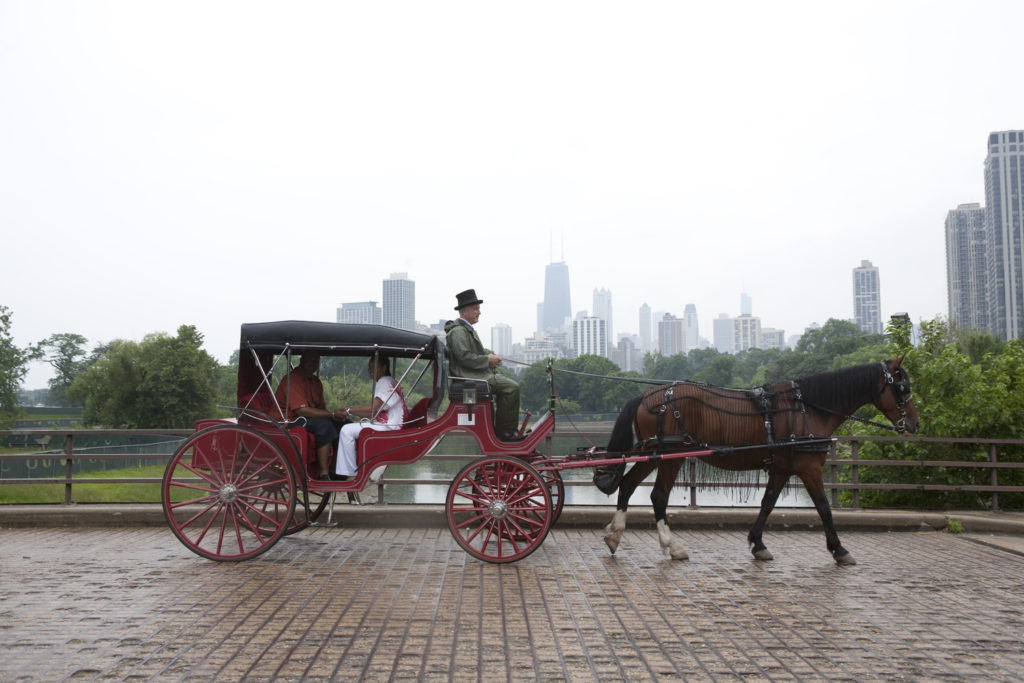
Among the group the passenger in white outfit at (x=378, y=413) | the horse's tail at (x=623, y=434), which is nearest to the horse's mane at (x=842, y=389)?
the horse's tail at (x=623, y=434)

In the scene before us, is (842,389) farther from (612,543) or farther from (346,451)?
(346,451)

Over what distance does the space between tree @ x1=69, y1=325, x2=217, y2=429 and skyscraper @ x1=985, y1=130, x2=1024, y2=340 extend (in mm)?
76449

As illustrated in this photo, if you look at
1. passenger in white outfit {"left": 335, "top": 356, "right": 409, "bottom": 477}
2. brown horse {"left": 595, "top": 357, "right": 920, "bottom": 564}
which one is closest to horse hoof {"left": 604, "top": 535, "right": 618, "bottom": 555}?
brown horse {"left": 595, "top": 357, "right": 920, "bottom": 564}

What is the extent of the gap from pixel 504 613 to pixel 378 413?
111 inches

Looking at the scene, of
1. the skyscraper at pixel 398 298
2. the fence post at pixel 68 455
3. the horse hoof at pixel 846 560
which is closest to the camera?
the horse hoof at pixel 846 560

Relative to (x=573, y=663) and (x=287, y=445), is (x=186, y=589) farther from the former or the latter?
(x=573, y=663)

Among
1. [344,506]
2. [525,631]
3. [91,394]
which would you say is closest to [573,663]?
[525,631]

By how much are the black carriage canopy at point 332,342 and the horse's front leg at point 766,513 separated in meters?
3.17

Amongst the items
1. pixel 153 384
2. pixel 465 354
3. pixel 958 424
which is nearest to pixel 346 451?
pixel 465 354

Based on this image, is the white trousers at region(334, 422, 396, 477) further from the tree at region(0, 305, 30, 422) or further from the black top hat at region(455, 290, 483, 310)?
the tree at region(0, 305, 30, 422)

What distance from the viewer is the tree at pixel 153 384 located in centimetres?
5003

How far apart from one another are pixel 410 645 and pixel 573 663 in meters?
Result: 1.00

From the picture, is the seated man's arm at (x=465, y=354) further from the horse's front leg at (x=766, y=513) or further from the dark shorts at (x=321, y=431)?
the horse's front leg at (x=766, y=513)

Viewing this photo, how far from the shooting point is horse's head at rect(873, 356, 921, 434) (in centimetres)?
752
